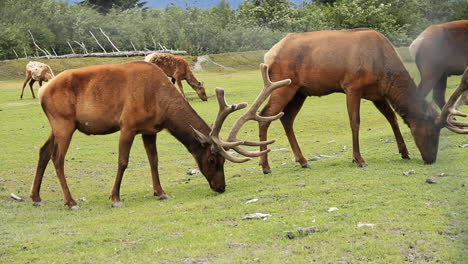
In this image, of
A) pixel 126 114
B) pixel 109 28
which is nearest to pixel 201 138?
pixel 126 114

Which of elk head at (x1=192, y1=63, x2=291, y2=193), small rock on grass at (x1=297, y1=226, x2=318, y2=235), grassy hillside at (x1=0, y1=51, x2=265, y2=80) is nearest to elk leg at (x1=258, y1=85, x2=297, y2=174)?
elk head at (x1=192, y1=63, x2=291, y2=193)

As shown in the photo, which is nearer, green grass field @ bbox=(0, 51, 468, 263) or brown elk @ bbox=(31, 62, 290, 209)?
green grass field @ bbox=(0, 51, 468, 263)

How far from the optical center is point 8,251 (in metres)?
6.90

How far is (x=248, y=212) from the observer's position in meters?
7.87

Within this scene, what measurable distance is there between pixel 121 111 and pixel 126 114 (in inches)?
6.2

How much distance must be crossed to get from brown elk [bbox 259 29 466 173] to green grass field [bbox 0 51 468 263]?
0.72m

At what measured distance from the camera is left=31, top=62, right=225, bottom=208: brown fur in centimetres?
980

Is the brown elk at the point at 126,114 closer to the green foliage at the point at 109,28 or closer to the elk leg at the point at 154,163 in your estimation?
the elk leg at the point at 154,163

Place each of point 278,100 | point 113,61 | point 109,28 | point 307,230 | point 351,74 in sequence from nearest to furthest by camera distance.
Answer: point 307,230 < point 351,74 < point 278,100 < point 113,61 < point 109,28

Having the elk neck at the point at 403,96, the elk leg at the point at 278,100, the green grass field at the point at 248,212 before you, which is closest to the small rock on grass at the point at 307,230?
the green grass field at the point at 248,212

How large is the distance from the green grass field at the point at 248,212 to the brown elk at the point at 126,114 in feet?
1.77

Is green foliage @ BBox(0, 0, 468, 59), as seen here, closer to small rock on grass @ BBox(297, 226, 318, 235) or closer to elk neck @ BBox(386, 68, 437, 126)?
elk neck @ BBox(386, 68, 437, 126)

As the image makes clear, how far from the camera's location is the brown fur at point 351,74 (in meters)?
10.4

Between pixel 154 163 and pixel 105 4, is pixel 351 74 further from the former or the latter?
pixel 105 4
